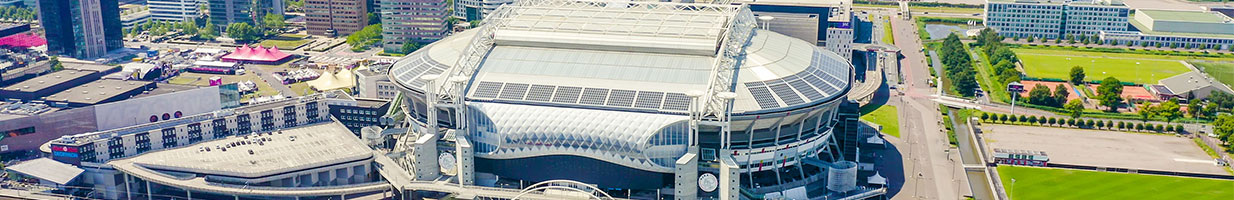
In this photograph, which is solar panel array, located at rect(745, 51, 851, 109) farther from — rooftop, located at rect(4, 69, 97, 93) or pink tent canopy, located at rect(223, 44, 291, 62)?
pink tent canopy, located at rect(223, 44, 291, 62)

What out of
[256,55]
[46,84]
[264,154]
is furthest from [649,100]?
[256,55]

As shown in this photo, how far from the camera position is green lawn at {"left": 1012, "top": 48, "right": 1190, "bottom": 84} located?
173 metres

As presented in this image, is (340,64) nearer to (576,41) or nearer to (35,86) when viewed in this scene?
(35,86)

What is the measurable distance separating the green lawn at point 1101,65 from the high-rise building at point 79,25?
487 ft

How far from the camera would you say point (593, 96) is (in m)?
102

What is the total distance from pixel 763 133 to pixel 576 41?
71.8ft

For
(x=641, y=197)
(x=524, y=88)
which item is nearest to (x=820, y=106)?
(x=641, y=197)

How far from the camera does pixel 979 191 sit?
4360 inches

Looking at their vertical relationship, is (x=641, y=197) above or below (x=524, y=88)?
below

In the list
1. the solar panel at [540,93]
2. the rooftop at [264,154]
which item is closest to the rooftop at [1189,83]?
the solar panel at [540,93]

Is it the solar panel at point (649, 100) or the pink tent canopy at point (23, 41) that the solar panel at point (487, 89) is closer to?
the solar panel at point (649, 100)

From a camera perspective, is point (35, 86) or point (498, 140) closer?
point (498, 140)

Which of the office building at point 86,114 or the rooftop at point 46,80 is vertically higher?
the rooftop at point 46,80

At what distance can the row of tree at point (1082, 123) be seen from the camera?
135 metres
